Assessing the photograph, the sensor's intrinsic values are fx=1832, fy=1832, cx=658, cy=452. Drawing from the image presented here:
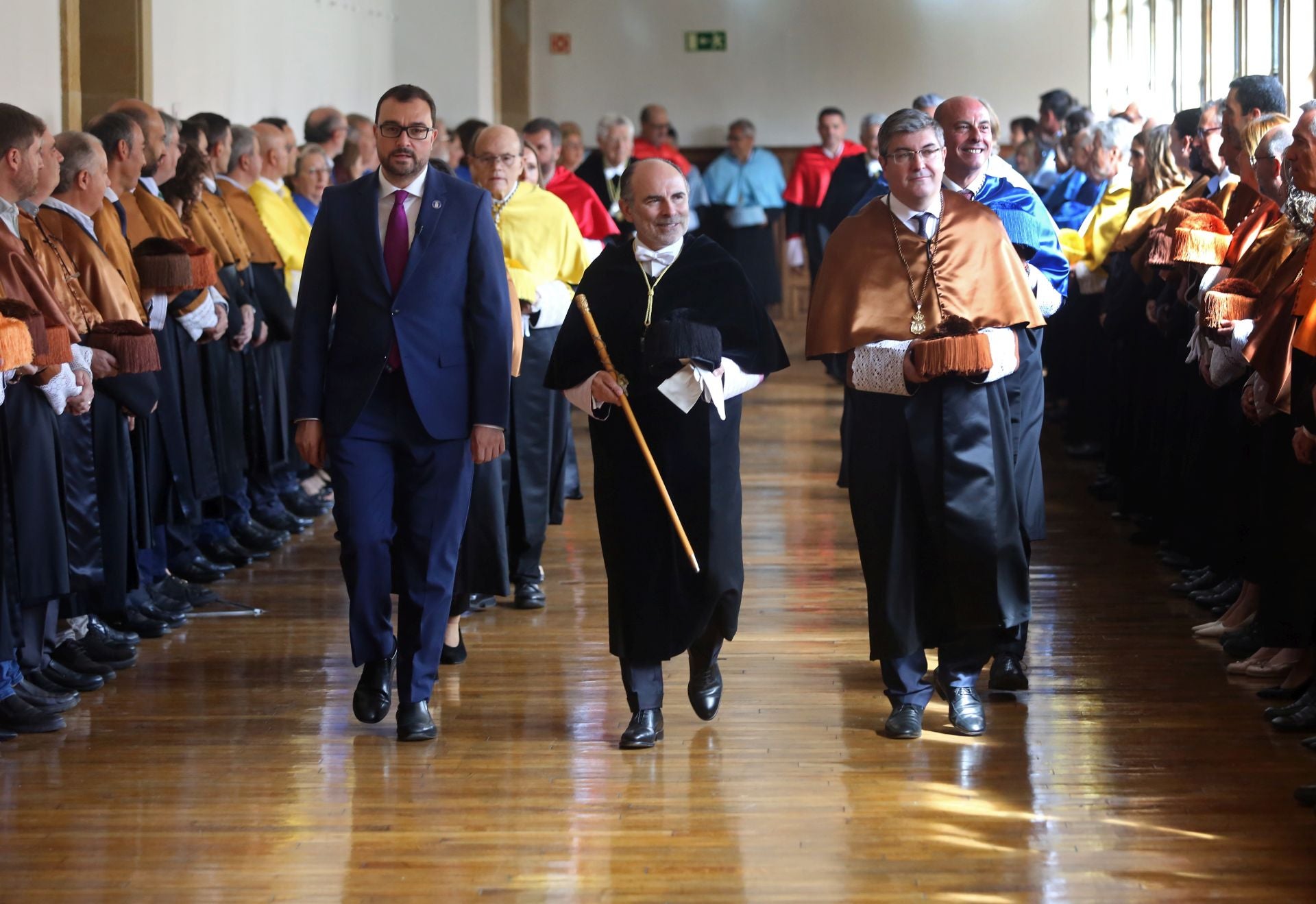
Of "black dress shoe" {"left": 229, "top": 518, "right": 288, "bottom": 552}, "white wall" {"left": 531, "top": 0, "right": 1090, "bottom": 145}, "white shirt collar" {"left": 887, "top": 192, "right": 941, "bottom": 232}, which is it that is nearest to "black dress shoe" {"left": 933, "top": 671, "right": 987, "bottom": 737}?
"white shirt collar" {"left": 887, "top": 192, "right": 941, "bottom": 232}

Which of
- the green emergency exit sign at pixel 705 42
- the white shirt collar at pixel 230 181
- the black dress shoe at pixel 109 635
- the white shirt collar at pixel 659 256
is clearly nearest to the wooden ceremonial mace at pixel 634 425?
the white shirt collar at pixel 659 256

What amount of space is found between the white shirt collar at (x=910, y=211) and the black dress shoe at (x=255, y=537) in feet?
12.7

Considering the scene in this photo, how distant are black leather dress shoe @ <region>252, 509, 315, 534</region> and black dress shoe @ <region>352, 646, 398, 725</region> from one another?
324 centimetres

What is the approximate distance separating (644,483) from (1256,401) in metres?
1.85

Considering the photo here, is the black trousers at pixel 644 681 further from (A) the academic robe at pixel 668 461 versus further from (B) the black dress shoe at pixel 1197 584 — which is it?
(B) the black dress shoe at pixel 1197 584

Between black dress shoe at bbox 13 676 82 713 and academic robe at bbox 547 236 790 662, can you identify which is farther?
black dress shoe at bbox 13 676 82 713

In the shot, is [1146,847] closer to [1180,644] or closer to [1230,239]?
[1180,644]

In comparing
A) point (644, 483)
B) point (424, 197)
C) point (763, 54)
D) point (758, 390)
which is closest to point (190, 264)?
point (424, 197)

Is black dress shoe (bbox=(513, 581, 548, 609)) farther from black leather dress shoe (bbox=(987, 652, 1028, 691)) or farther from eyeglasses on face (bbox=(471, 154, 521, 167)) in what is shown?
black leather dress shoe (bbox=(987, 652, 1028, 691))

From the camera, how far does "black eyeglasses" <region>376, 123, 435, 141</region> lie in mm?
4973

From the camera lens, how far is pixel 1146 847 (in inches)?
164

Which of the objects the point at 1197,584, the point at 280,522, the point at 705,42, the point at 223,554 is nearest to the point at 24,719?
the point at 223,554

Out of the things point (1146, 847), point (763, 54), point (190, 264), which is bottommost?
point (1146, 847)

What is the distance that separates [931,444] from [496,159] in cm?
231
